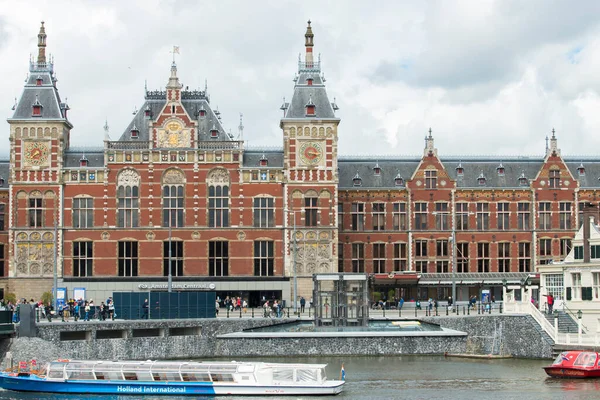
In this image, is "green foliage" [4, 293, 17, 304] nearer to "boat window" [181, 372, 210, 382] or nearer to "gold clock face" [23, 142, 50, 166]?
"gold clock face" [23, 142, 50, 166]

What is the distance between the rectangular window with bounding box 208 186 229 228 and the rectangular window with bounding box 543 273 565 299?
96.8 ft

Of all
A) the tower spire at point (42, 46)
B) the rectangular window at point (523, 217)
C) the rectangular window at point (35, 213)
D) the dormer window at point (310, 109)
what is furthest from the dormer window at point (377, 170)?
the tower spire at point (42, 46)

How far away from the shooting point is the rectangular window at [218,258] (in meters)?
92.6

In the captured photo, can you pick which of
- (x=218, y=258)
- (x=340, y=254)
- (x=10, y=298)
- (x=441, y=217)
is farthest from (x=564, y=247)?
(x=10, y=298)

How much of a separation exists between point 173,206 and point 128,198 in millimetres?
3796

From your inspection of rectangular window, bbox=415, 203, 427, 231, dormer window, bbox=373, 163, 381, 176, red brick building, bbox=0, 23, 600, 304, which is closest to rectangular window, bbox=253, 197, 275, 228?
red brick building, bbox=0, 23, 600, 304

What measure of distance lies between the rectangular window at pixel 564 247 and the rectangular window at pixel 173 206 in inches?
1307

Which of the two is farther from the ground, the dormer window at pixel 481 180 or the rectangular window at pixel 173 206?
the dormer window at pixel 481 180

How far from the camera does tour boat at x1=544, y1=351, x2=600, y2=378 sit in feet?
191

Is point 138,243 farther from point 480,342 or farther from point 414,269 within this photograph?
point 480,342

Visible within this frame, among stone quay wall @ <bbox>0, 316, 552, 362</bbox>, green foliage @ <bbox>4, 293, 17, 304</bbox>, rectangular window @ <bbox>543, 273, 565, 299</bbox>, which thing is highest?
rectangular window @ <bbox>543, 273, 565, 299</bbox>

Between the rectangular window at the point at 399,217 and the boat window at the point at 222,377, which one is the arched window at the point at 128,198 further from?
the boat window at the point at 222,377

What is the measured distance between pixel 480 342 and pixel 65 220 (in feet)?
128

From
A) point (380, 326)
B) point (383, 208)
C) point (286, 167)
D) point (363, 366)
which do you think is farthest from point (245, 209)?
point (363, 366)
